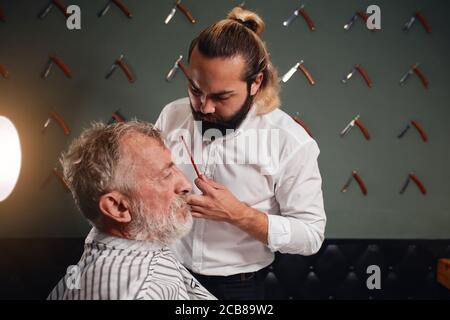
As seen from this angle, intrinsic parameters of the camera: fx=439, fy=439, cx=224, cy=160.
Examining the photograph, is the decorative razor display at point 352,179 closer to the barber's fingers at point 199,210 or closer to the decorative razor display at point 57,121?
the barber's fingers at point 199,210

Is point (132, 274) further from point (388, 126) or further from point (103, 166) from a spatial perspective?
point (388, 126)

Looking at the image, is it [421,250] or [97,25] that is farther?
[421,250]

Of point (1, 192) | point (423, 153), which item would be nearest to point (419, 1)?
point (423, 153)

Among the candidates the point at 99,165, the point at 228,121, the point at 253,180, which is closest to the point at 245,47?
the point at 228,121

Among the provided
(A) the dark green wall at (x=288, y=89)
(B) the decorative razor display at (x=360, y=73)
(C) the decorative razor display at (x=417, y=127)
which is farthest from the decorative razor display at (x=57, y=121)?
(C) the decorative razor display at (x=417, y=127)

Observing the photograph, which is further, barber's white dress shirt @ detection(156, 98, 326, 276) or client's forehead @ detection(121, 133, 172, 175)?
barber's white dress shirt @ detection(156, 98, 326, 276)

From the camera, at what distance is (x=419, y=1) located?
76.0 inches

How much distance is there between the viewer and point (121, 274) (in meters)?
1.18

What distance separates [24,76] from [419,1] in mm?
1772

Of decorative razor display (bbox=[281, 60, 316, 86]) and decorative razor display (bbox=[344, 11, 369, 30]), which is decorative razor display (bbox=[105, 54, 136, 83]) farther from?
decorative razor display (bbox=[344, 11, 369, 30])

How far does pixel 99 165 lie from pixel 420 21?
5.01ft

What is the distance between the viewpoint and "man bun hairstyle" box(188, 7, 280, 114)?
1465 mm

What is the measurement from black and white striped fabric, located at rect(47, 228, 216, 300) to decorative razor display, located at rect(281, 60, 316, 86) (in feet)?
3.16

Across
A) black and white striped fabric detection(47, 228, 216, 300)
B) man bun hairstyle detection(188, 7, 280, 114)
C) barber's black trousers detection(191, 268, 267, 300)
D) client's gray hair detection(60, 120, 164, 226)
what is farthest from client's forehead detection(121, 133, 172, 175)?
barber's black trousers detection(191, 268, 267, 300)
